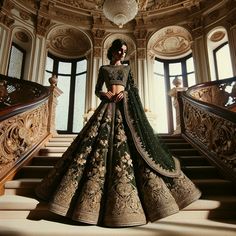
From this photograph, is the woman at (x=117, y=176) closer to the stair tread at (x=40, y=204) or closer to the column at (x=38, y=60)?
the stair tread at (x=40, y=204)

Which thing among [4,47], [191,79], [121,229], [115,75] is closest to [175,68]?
[191,79]

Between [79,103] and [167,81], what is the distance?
2754mm

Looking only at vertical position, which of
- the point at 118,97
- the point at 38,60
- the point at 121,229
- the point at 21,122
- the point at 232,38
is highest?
the point at 232,38

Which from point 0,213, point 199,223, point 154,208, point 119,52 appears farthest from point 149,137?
point 0,213

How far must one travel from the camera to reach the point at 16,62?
7.06 m

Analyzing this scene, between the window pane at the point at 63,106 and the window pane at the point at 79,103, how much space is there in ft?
0.86

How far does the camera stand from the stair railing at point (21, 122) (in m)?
2.44

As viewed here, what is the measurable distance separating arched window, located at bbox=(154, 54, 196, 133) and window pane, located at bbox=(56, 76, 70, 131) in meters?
2.61

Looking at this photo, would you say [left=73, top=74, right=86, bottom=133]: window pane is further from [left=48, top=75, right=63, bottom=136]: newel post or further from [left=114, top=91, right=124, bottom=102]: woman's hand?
[left=114, top=91, right=124, bottom=102]: woman's hand

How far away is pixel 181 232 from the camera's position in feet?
5.12

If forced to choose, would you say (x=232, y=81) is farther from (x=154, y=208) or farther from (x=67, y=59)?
(x=67, y=59)

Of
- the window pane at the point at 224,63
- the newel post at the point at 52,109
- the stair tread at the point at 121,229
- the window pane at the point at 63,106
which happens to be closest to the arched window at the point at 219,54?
the window pane at the point at 224,63

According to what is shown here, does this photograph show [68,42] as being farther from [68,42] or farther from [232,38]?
[232,38]

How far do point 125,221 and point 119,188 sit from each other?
0.21 meters
